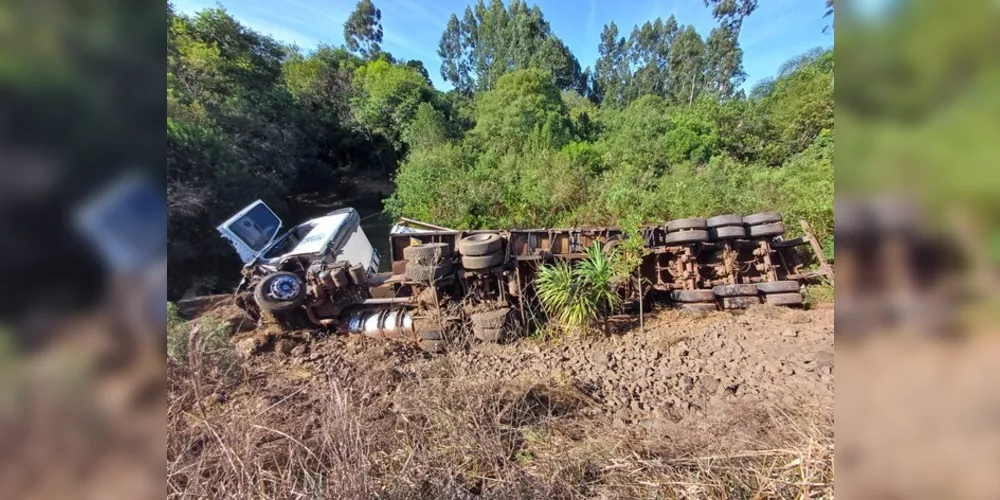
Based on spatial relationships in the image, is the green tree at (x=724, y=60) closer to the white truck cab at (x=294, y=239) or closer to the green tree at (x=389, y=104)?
the green tree at (x=389, y=104)

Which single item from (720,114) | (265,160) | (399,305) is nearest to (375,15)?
(265,160)

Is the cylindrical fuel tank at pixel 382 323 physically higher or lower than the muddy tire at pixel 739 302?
lower

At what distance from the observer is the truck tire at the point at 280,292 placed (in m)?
4.91

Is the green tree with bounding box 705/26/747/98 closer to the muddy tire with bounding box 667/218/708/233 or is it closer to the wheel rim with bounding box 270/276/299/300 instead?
the muddy tire with bounding box 667/218/708/233

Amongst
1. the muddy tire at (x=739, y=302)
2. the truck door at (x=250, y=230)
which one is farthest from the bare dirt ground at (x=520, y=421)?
the truck door at (x=250, y=230)

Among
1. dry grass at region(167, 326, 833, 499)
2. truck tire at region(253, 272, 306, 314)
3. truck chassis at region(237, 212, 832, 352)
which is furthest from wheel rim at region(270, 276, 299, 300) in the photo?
dry grass at region(167, 326, 833, 499)

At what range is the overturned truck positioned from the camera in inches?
195

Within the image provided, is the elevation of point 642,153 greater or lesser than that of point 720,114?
lesser

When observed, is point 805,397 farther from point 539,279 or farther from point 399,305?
point 399,305

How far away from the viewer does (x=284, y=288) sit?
500 cm

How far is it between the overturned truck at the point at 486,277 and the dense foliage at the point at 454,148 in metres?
1.42

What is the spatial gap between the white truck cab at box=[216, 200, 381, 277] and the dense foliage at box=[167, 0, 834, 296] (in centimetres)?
100
